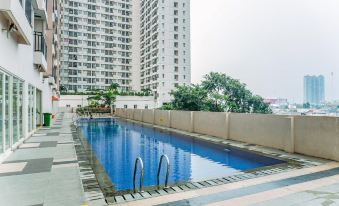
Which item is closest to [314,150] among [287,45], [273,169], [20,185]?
[273,169]

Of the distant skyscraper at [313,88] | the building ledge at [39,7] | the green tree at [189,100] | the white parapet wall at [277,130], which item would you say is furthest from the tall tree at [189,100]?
the distant skyscraper at [313,88]

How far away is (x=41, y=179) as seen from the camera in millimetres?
6777

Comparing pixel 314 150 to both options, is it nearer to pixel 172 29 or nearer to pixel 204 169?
pixel 204 169

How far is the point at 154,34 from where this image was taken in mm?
83125

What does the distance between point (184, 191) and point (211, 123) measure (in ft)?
34.5

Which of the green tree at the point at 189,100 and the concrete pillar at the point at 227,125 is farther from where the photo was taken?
the green tree at the point at 189,100

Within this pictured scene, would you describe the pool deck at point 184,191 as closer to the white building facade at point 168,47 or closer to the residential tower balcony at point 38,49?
the residential tower balcony at point 38,49

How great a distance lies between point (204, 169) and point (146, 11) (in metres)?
89.3

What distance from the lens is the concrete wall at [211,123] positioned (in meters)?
15.1

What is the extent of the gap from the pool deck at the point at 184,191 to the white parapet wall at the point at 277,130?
1001 mm

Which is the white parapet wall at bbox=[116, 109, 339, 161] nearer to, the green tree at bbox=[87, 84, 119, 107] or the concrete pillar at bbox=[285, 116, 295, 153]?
the concrete pillar at bbox=[285, 116, 295, 153]

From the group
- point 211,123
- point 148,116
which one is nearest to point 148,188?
point 211,123

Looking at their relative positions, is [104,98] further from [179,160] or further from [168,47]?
[179,160]

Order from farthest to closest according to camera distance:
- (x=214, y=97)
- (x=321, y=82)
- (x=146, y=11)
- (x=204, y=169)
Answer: (x=321, y=82) < (x=146, y=11) < (x=214, y=97) < (x=204, y=169)
